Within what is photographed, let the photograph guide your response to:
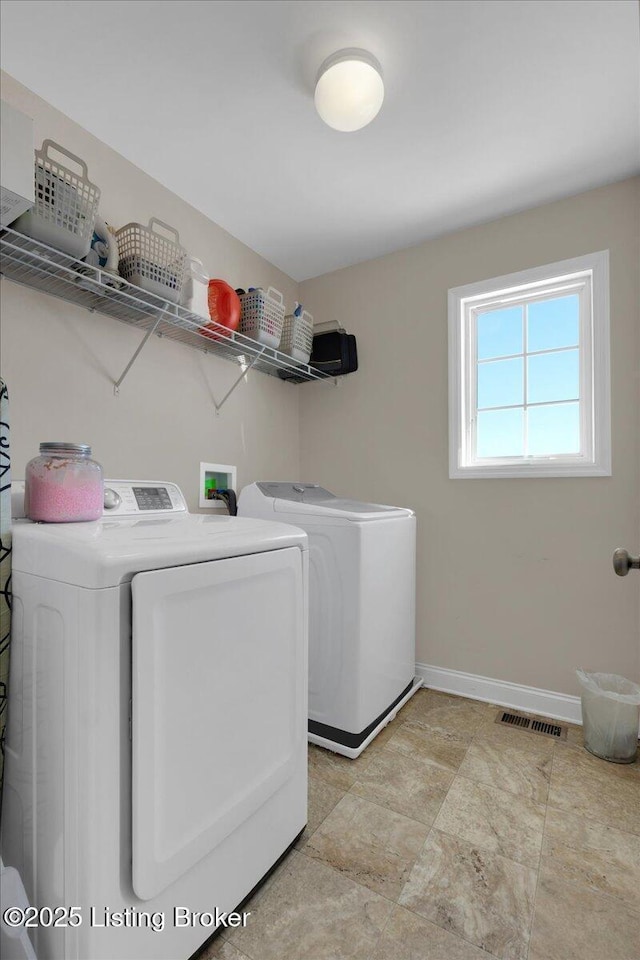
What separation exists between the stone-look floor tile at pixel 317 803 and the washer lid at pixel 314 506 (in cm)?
95

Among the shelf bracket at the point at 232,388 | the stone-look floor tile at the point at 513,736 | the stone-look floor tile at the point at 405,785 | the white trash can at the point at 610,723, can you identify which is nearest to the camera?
the stone-look floor tile at the point at 405,785

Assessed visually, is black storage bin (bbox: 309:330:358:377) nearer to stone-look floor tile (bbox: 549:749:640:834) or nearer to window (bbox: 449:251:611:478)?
window (bbox: 449:251:611:478)

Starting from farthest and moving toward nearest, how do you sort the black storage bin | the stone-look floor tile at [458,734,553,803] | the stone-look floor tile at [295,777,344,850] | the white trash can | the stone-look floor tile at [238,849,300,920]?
1. the black storage bin
2. the white trash can
3. the stone-look floor tile at [458,734,553,803]
4. the stone-look floor tile at [295,777,344,850]
5. the stone-look floor tile at [238,849,300,920]

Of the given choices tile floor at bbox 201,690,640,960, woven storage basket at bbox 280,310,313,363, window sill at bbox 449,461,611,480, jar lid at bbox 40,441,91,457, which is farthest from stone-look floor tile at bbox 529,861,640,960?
woven storage basket at bbox 280,310,313,363

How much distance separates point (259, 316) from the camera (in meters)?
2.06

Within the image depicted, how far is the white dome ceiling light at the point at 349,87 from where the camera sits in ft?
4.54

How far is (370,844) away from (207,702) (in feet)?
2.60

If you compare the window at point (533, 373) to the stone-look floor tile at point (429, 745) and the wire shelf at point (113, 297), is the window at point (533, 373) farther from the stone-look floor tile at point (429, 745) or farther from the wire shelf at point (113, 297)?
the stone-look floor tile at point (429, 745)

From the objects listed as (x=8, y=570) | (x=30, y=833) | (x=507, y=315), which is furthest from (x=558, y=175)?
(x=30, y=833)

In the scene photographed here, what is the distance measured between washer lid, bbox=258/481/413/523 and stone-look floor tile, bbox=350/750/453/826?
94cm

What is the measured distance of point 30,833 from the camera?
89 centimetres

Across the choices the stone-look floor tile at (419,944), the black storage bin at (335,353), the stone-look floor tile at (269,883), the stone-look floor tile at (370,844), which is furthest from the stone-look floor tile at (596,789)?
the black storage bin at (335,353)

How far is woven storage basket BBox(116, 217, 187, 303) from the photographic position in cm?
155

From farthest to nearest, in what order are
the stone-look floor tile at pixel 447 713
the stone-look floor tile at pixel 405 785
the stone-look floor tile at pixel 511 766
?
the stone-look floor tile at pixel 447 713 → the stone-look floor tile at pixel 511 766 → the stone-look floor tile at pixel 405 785
